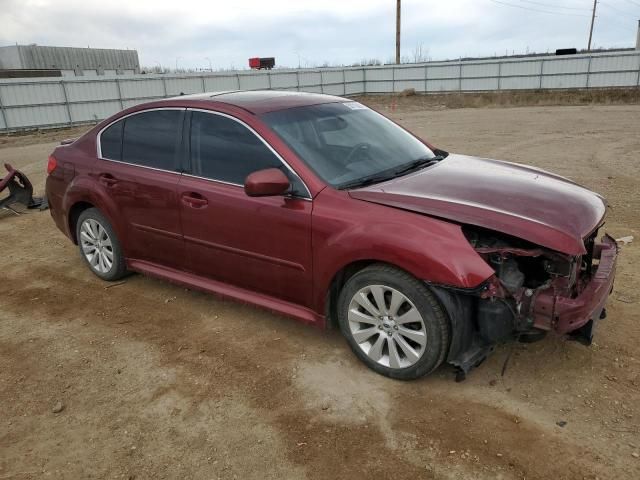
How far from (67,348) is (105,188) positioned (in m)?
1.43

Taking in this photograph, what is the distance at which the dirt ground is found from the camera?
265 cm

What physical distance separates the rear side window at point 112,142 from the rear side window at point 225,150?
0.97m

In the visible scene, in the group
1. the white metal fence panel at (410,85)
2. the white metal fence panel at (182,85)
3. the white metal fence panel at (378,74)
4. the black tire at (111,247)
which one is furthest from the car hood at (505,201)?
the white metal fence panel at (378,74)

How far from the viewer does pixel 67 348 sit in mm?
3918

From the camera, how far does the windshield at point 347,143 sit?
140 inches

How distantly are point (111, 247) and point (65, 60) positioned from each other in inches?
2013

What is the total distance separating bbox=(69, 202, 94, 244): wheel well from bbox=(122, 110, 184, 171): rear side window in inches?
31.8

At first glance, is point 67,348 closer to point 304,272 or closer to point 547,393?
point 304,272

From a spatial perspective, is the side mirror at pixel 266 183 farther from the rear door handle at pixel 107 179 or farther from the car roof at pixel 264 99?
the rear door handle at pixel 107 179

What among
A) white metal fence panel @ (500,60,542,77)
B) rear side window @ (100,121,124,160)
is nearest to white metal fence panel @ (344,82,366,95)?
white metal fence panel @ (500,60,542,77)

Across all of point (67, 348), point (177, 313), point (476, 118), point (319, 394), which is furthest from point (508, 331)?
point (476, 118)

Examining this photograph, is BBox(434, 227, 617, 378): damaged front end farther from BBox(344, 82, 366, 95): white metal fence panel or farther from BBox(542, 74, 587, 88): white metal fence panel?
BBox(344, 82, 366, 95): white metal fence panel

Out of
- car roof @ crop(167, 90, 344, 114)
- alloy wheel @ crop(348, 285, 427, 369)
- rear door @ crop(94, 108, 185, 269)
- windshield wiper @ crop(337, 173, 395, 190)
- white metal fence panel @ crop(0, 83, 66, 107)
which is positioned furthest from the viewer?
white metal fence panel @ crop(0, 83, 66, 107)

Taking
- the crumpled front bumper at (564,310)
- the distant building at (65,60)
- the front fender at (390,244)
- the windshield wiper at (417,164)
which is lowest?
the crumpled front bumper at (564,310)
